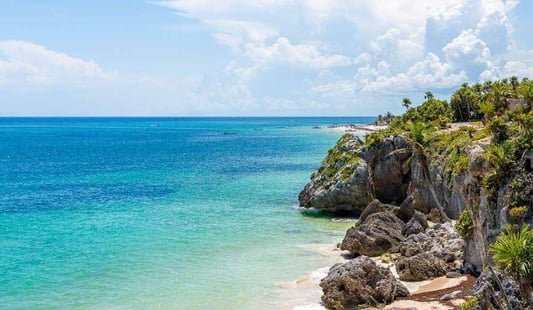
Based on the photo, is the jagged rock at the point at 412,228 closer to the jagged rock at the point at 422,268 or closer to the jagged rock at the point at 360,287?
the jagged rock at the point at 422,268

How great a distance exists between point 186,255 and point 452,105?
48.0 metres

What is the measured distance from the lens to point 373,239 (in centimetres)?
4150

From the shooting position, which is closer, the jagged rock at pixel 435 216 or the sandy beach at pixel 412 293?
the sandy beach at pixel 412 293

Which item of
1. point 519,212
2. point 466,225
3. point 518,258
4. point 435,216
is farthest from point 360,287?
point 435,216

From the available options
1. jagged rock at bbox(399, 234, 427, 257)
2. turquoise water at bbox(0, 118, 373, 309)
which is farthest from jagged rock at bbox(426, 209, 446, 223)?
jagged rock at bbox(399, 234, 427, 257)

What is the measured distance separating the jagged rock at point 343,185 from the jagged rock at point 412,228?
13.6 m

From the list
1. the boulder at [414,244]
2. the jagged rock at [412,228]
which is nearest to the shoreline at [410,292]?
the boulder at [414,244]

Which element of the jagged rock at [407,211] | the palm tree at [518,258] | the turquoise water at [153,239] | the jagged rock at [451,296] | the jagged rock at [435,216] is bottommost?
the turquoise water at [153,239]

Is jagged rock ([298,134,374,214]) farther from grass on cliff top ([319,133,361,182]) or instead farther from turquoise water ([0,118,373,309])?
turquoise water ([0,118,373,309])

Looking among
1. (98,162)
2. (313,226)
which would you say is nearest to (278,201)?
(313,226)

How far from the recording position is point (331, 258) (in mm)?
41594

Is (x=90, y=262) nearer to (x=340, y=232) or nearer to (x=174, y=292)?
(x=174, y=292)

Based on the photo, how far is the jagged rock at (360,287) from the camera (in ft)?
102

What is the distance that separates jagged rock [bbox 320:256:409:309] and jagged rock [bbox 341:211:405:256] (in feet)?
30.2
